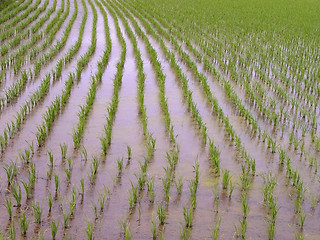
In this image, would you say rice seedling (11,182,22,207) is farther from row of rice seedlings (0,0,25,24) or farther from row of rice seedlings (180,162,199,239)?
row of rice seedlings (0,0,25,24)

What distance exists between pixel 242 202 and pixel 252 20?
11.3 metres

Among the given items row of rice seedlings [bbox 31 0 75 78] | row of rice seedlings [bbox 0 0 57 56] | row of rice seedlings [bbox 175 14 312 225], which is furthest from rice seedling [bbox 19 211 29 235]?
row of rice seedlings [bbox 0 0 57 56]

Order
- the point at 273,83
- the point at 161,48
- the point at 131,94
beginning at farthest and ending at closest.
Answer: the point at 161,48
the point at 273,83
the point at 131,94

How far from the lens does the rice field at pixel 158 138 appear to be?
3245 mm

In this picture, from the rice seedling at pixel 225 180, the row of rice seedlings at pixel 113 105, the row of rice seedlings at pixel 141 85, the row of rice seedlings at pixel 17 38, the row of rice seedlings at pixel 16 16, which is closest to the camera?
the rice seedling at pixel 225 180

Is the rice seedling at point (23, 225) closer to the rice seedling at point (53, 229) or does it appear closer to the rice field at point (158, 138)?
the rice field at point (158, 138)

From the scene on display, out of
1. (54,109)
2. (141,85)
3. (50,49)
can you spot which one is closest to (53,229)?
(54,109)

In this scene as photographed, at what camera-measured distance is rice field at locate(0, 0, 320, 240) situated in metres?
3.24

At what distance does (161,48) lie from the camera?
948 cm

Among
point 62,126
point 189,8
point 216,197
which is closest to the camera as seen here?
point 216,197

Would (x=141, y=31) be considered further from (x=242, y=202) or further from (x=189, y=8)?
(x=242, y=202)

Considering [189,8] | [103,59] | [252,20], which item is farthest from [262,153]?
[189,8]

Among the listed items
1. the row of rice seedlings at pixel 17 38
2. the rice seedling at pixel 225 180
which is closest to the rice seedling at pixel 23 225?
the rice seedling at pixel 225 180

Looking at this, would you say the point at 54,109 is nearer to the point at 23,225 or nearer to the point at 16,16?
the point at 23,225
